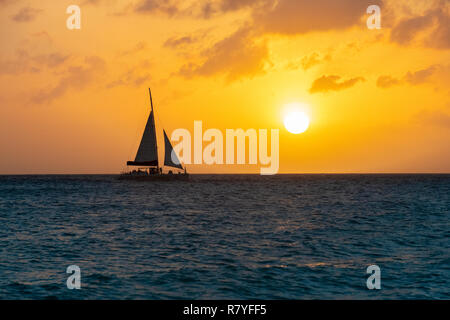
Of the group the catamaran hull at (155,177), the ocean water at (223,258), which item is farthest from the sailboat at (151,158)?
the ocean water at (223,258)

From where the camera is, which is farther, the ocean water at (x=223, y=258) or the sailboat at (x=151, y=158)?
the sailboat at (x=151, y=158)

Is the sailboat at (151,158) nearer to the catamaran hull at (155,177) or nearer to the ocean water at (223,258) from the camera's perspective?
the catamaran hull at (155,177)

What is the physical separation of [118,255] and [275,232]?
1209 centimetres

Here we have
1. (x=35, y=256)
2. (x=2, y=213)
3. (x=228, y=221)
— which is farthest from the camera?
(x=2, y=213)

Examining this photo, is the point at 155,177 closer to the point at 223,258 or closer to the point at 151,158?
the point at 151,158

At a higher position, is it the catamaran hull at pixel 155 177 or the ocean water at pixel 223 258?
the catamaran hull at pixel 155 177

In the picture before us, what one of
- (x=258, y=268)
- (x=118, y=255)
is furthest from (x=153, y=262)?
(x=258, y=268)

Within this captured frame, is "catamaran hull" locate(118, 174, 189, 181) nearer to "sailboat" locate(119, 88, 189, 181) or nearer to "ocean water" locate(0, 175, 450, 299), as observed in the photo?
"sailboat" locate(119, 88, 189, 181)

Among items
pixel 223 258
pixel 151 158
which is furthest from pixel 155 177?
pixel 223 258

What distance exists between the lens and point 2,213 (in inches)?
1730

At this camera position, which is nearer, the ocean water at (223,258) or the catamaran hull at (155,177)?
the ocean water at (223,258)

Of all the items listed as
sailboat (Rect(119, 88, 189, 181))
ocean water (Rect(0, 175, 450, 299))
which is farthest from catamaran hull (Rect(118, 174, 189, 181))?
ocean water (Rect(0, 175, 450, 299))
